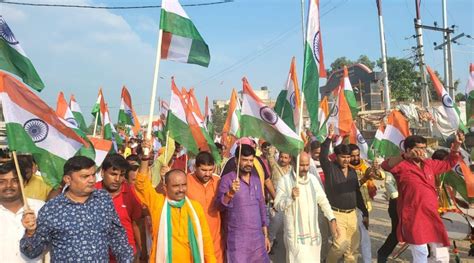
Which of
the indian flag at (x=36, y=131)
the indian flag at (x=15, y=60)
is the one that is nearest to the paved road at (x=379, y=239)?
the indian flag at (x=36, y=131)

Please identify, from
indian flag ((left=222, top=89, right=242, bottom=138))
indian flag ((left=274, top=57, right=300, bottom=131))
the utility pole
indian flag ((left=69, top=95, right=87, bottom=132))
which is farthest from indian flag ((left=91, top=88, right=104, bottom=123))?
the utility pole

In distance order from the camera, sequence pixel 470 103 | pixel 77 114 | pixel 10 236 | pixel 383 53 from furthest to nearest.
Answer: pixel 383 53
pixel 77 114
pixel 470 103
pixel 10 236

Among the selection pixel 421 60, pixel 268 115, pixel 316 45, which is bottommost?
pixel 268 115

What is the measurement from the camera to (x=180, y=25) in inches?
166

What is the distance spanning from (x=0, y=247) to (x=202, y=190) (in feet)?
6.23

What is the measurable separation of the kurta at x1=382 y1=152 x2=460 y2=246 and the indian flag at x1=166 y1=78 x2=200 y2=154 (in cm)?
236

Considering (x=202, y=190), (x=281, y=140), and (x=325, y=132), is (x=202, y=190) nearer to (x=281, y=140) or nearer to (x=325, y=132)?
(x=281, y=140)

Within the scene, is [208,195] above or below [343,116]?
below

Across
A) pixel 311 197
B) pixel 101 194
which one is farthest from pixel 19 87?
pixel 311 197

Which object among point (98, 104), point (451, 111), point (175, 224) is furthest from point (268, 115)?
point (98, 104)

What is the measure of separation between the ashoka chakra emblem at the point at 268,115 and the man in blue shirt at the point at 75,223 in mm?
2063

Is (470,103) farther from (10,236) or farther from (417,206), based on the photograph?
(10,236)

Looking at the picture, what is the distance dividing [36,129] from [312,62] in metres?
2.89

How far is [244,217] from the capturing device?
13.9 ft
